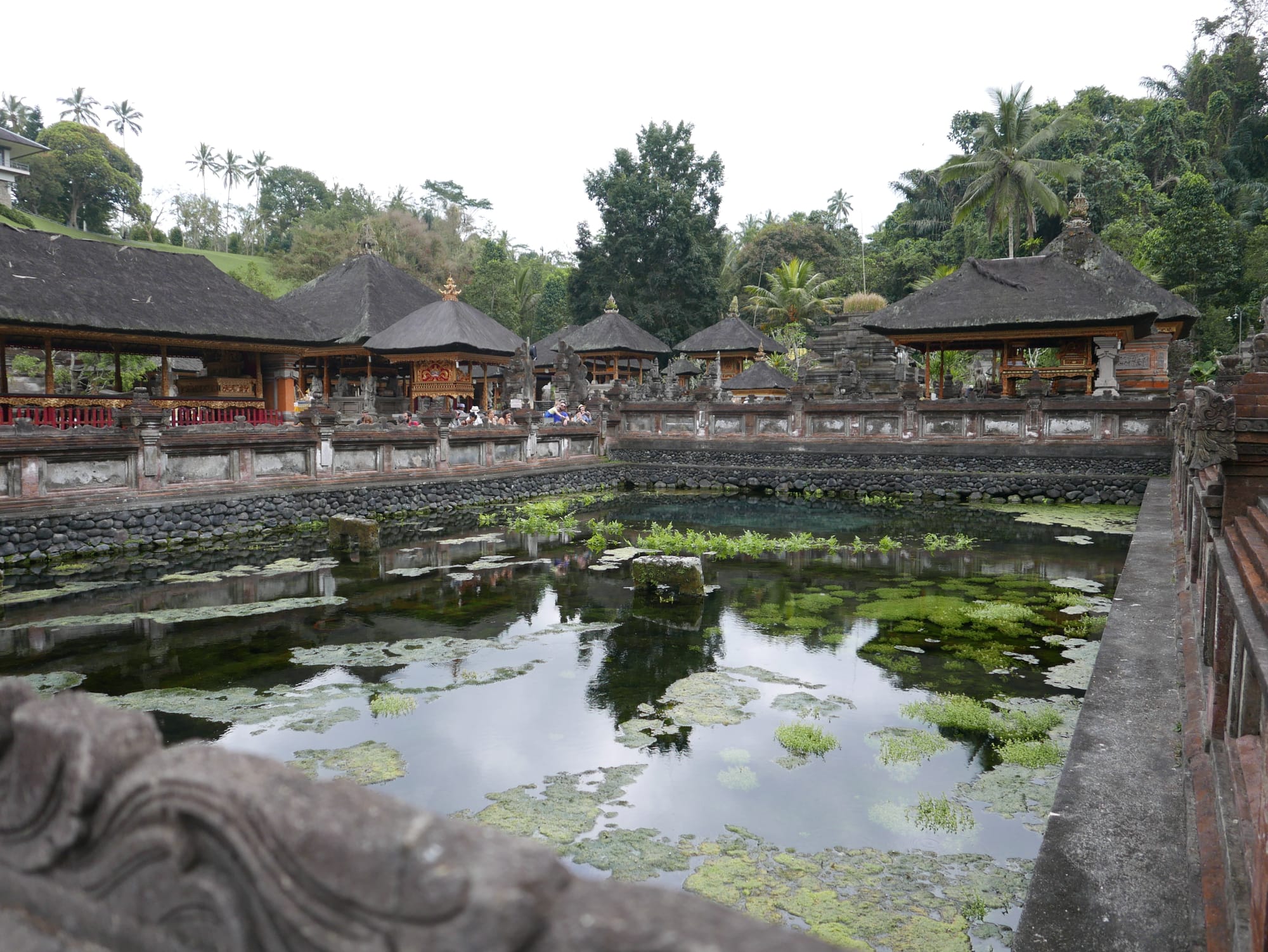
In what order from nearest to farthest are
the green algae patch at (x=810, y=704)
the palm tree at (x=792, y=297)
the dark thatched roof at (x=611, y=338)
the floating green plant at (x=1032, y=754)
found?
the floating green plant at (x=1032, y=754), the green algae patch at (x=810, y=704), the dark thatched roof at (x=611, y=338), the palm tree at (x=792, y=297)

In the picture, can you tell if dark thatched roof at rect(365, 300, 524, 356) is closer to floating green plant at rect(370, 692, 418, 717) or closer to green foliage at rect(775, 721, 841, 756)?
floating green plant at rect(370, 692, 418, 717)

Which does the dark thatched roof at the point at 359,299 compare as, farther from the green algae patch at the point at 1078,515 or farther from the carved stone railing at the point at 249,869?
the carved stone railing at the point at 249,869

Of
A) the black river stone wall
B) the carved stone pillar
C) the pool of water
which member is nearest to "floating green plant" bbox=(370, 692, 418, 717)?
the pool of water

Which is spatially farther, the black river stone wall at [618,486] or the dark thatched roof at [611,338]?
the dark thatched roof at [611,338]

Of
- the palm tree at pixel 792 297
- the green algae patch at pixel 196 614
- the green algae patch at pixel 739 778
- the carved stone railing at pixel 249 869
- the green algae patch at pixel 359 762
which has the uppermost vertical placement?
the palm tree at pixel 792 297

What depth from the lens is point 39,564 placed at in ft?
36.6

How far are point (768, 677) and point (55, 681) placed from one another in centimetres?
575

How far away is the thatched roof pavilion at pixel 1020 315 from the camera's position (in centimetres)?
2056

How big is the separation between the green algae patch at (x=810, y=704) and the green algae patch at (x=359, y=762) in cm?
282

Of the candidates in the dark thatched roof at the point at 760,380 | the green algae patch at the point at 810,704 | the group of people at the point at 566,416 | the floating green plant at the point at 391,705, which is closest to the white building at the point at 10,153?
the group of people at the point at 566,416

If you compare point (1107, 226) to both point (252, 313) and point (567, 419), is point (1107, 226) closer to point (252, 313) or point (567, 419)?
point (567, 419)

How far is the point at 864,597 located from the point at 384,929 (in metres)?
9.54

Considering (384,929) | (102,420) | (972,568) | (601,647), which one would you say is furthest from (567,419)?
(384,929)

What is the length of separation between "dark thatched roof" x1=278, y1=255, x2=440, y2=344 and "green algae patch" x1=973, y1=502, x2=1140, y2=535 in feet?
63.6
